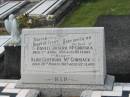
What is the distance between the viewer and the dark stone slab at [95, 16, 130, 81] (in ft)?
38.5

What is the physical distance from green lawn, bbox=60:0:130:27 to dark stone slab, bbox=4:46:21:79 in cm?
521

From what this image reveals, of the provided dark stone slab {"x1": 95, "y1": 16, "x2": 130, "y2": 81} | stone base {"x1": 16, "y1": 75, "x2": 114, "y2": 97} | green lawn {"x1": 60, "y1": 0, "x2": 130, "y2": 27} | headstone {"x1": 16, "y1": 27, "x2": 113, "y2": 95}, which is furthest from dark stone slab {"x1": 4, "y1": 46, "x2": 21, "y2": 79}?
green lawn {"x1": 60, "y1": 0, "x2": 130, "y2": 27}

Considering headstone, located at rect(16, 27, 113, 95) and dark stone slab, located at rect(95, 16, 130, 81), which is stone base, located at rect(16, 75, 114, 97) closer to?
headstone, located at rect(16, 27, 113, 95)

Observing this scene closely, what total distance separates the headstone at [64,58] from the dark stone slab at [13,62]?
1106 millimetres

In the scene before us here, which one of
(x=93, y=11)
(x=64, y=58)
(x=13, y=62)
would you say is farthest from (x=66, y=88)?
(x=93, y=11)

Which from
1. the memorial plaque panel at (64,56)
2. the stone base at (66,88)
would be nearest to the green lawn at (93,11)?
the memorial plaque panel at (64,56)

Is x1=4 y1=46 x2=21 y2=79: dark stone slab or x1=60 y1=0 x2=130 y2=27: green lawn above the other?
x1=60 y1=0 x2=130 y2=27: green lawn

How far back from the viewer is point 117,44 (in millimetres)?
13836

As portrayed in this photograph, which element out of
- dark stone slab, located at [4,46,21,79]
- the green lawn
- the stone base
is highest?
the green lawn

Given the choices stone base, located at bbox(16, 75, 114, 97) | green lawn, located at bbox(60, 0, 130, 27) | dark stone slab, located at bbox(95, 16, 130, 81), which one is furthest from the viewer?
green lawn, located at bbox(60, 0, 130, 27)

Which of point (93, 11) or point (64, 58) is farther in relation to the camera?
point (93, 11)

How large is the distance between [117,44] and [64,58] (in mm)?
3494

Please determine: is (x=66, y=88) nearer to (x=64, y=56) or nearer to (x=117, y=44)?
(x=64, y=56)

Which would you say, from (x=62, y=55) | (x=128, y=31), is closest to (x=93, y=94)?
(x=62, y=55)
